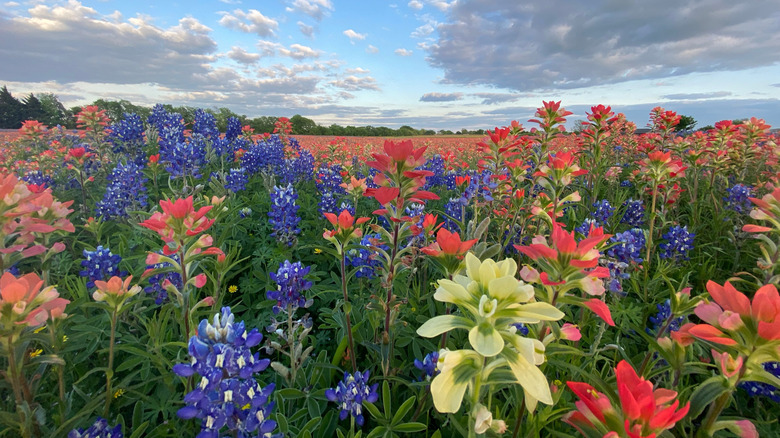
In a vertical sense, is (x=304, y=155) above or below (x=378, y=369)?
above

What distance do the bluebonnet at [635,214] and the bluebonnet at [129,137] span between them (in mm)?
6878

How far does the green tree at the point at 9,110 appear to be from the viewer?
113 feet

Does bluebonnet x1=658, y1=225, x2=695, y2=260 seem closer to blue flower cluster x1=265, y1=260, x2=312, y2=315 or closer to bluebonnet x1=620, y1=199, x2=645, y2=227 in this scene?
bluebonnet x1=620, y1=199, x2=645, y2=227

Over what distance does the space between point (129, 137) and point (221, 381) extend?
602cm

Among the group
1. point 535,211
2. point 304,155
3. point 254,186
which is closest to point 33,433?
point 535,211

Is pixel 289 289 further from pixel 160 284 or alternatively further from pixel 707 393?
pixel 707 393

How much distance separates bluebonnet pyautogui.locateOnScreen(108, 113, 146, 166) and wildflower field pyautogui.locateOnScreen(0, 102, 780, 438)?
1.01 metres

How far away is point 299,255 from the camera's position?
3.52m

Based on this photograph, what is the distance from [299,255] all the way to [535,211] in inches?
88.7

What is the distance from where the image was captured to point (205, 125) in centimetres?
665

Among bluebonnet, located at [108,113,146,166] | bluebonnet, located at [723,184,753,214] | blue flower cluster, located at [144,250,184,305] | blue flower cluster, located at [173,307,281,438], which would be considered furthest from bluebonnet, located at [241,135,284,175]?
→ bluebonnet, located at [723,184,753,214]

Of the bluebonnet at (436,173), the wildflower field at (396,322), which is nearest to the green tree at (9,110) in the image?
the wildflower field at (396,322)

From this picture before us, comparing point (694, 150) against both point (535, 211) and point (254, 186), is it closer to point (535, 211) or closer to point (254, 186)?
point (535, 211)

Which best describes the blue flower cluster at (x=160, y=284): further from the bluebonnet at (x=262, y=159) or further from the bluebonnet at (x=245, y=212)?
the bluebonnet at (x=262, y=159)
